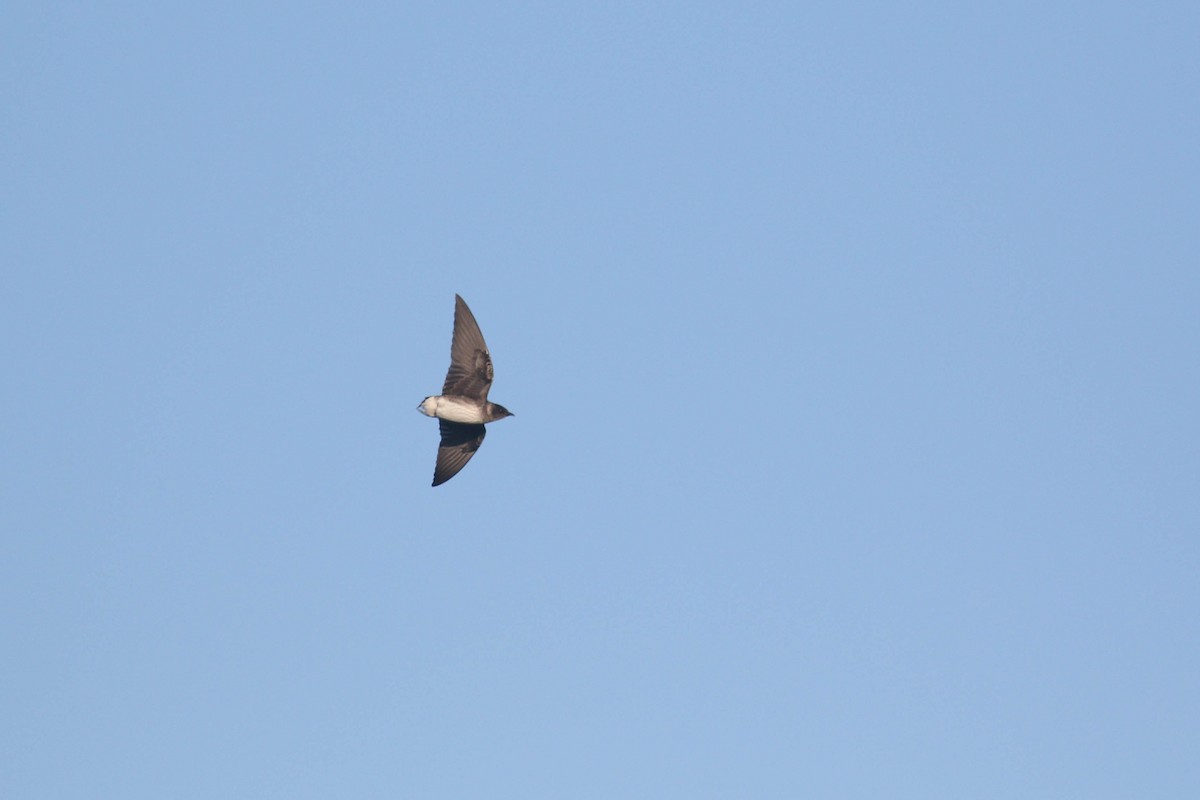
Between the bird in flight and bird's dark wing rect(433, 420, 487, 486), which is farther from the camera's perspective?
bird's dark wing rect(433, 420, 487, 486)

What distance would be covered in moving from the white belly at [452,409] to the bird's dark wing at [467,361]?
0.30m

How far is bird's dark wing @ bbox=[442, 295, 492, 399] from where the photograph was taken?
82.0 m

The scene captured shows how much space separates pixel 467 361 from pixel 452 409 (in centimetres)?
173

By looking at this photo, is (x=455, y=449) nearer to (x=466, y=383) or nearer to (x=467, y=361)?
(x=466, y=383)

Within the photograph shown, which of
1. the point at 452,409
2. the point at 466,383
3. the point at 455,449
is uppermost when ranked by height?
the point at 466,383

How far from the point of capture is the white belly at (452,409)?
82312 millimetres

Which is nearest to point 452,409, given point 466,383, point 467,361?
point 466,383

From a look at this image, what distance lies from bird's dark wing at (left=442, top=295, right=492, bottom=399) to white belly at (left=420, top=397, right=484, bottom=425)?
30 cm

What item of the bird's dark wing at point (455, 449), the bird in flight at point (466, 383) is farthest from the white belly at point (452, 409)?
the bird's dark wing at point (455, 449)

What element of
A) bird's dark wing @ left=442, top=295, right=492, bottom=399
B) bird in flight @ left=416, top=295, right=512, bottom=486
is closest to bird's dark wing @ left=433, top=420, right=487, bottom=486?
bird in flight @ left=416, top=295, right=512, bottom=486

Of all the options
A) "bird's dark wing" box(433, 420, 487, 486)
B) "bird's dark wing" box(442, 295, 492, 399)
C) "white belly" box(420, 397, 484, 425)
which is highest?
"bird's dark wing" box(442, 295, 492, 399)

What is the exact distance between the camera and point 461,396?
82.3 metres

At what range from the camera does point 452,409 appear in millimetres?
82438

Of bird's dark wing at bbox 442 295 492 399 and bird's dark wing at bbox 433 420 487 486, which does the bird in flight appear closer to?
bird's dark wing at bbox 442 295 492 399
